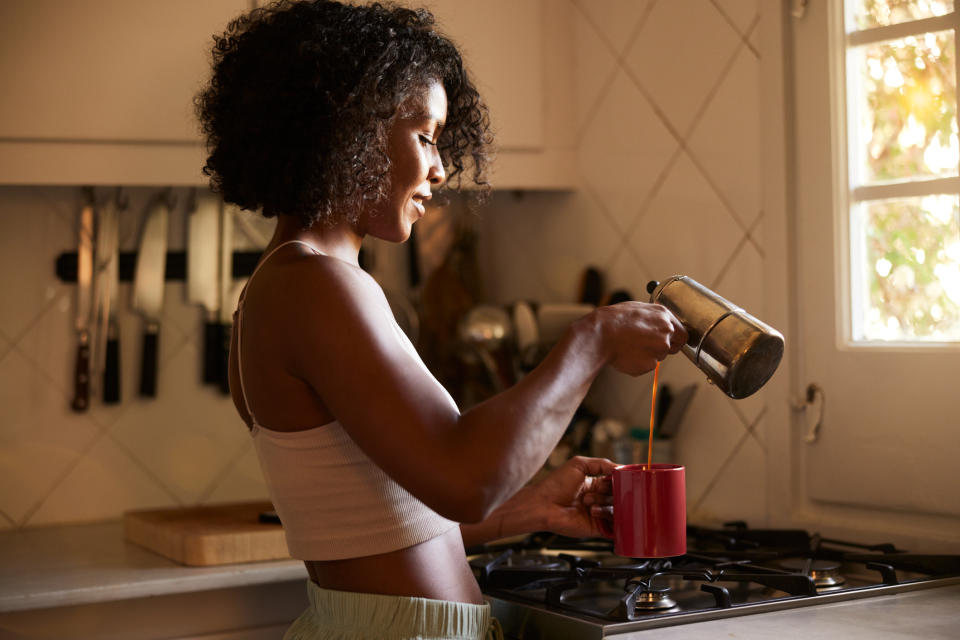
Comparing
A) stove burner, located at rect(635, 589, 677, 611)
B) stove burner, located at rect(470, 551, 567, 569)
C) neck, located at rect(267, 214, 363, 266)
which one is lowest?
stove burner, located at rect(470, 551, 567, 569)

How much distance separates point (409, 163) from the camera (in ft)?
3.30

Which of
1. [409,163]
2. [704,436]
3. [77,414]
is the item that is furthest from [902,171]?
[77,414]

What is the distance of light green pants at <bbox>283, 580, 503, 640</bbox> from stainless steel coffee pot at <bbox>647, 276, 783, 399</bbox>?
327 millimetres

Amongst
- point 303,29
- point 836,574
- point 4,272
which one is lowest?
point 836,574

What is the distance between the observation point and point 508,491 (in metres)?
0.82

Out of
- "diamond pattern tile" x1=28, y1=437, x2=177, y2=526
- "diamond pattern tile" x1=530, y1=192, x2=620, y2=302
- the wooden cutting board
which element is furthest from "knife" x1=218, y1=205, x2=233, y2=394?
"diamond pattern tile" x1=530, y1=192, x2=620, y2=302

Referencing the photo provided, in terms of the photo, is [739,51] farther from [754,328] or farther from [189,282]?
[189,282]

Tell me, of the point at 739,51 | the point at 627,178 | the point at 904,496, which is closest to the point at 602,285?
the point at 627,178

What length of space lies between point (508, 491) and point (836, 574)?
0.63 meters

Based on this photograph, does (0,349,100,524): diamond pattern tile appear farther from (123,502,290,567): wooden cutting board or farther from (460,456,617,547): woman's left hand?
(460,456,617,547): woman's left hand

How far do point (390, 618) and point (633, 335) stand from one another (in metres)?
0.34

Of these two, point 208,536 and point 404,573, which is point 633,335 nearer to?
point 404,573

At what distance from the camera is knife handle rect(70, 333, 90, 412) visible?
6.01 ft

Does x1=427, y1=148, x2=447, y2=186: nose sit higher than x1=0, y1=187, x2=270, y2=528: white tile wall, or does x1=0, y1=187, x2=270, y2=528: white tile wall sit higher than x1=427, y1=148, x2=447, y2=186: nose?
x1=427, y1=148, x2=447, y2=186: nose
